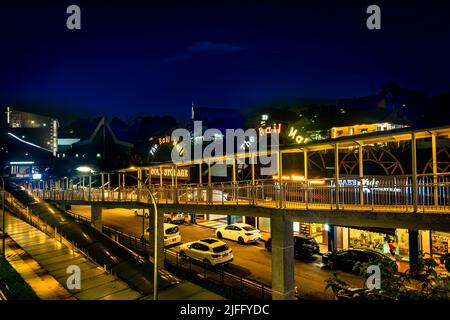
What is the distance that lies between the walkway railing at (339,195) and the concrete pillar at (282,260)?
2.92 ft

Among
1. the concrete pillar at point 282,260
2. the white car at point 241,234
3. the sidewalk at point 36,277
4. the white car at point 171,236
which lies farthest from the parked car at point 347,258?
the sidewalk at point 36,277

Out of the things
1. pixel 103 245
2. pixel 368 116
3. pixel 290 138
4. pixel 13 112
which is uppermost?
pixel 13 112

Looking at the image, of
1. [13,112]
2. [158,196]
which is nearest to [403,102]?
[158,196]

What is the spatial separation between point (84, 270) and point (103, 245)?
3606 millimetres

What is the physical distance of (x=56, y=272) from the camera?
14.3 m

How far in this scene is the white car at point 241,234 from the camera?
77.4 feet

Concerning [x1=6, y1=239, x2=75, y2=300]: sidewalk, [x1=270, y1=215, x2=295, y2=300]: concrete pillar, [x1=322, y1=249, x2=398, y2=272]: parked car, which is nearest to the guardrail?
[x1=270, y1=215, x2=295, y2=300]: concrete pillar

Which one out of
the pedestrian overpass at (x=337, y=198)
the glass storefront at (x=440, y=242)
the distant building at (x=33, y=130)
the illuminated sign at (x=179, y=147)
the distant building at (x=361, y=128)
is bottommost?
the glass storefront at (x=440, y=242)

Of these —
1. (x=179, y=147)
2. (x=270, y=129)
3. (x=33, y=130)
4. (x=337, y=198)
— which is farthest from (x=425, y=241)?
(x=33, y=130)

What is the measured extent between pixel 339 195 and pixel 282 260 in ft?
11.8

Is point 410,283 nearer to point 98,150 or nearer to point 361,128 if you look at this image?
point 361,128

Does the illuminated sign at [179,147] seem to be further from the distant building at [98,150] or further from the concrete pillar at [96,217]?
the distant building at [98,150]

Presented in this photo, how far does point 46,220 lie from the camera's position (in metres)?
22.5

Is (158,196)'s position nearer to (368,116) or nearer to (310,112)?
(368,116)
